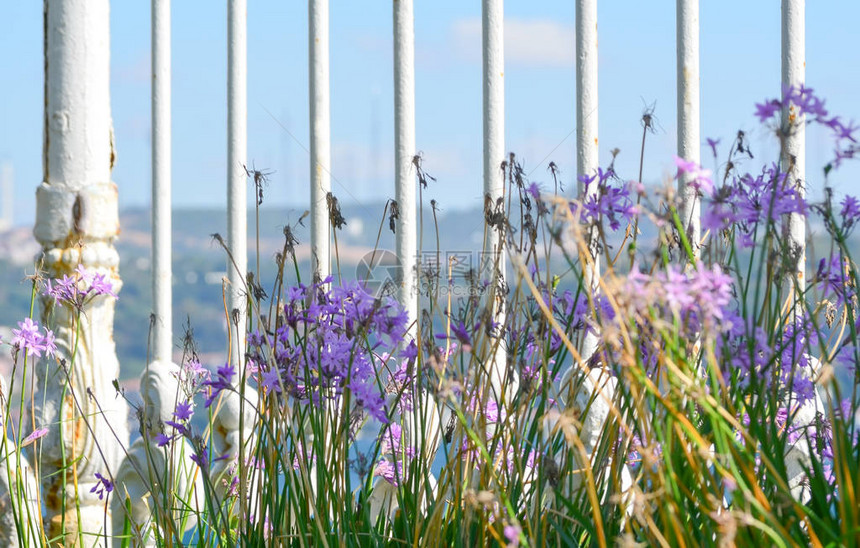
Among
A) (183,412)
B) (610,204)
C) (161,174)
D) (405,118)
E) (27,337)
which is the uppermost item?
(405,118)

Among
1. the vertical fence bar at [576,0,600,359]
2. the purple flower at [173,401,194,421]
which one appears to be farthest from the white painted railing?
the purple flower at [173,401,194,421]

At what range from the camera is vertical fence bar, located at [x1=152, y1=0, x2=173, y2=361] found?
10.3ft

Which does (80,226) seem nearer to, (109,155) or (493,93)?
(109,155)

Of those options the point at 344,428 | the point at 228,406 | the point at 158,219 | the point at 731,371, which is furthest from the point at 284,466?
the point at 158,219

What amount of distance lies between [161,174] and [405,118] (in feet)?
3.21

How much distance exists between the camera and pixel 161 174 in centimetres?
321

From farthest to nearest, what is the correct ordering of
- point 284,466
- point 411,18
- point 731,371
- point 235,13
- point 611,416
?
point 235,13
point 411,18
point 284,466
point 611,416
point 731,371

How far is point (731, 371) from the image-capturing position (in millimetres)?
1176

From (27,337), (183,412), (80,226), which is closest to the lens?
(183,412)

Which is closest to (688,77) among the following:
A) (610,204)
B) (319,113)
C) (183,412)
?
(319,113)

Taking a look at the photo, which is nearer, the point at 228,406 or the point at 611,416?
the point at 611,416

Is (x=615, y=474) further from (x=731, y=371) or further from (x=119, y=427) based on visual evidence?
(x=119, y=427)

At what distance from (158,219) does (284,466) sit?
1861mm

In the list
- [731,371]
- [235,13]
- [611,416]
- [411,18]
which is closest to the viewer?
[731,371]
